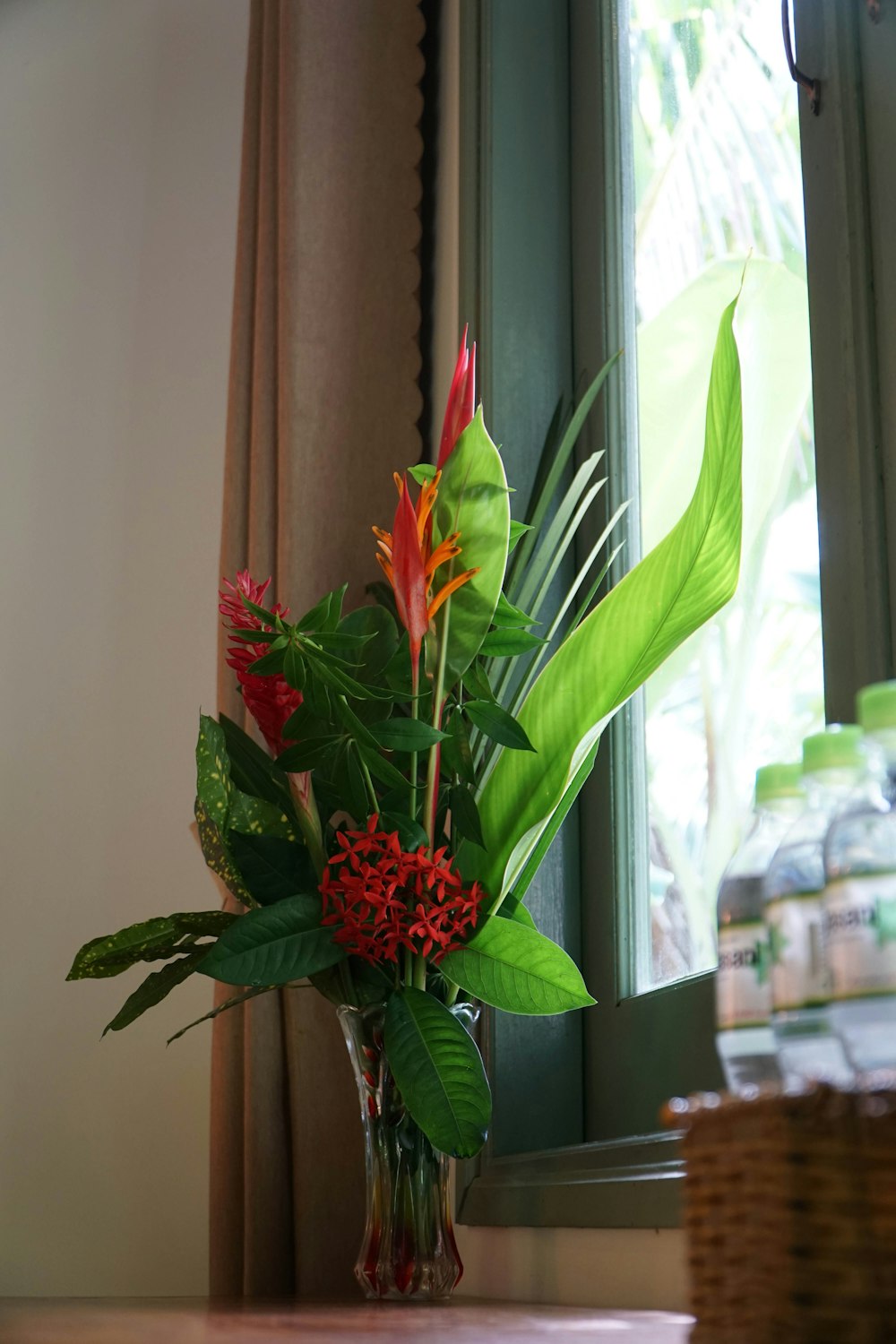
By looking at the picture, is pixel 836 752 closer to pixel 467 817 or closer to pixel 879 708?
pixel 879 708

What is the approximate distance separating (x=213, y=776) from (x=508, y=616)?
25 cm

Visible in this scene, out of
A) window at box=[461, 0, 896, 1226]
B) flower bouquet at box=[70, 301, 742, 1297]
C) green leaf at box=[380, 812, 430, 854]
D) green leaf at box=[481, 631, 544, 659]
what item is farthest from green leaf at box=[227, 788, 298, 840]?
window at box=[461, 0, 896, 1226]

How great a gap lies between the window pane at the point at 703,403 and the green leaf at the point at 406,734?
0.89ft

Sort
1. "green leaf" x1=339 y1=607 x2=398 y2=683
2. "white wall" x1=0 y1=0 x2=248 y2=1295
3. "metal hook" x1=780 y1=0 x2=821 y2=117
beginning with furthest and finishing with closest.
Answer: "white wall" x1=0 y1=0 x2=248 y2=1295
"green leaf" x1=339 y1=607 x2=398 y2=683
"metal hook" x1=780 y1=0 x2=821 y2=117

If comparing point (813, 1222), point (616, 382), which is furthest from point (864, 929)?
point (616, 382)

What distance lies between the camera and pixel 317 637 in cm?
96

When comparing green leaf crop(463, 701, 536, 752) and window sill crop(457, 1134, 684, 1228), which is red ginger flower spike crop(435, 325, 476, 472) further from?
window sill crop(457, 1134, 684, 1228)

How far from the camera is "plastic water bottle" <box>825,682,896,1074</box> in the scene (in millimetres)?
474

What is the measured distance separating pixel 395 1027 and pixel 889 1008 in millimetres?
524

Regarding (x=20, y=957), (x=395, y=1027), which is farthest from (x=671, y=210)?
(x=20, y=957)

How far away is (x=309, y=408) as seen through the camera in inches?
60.7

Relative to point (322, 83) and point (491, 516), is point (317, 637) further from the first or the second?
point (322, 83)

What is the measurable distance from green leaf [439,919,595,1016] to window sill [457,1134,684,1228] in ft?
0.40

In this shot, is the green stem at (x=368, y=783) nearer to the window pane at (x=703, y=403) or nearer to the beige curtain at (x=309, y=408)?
the window pane at (x=703, y=403)
